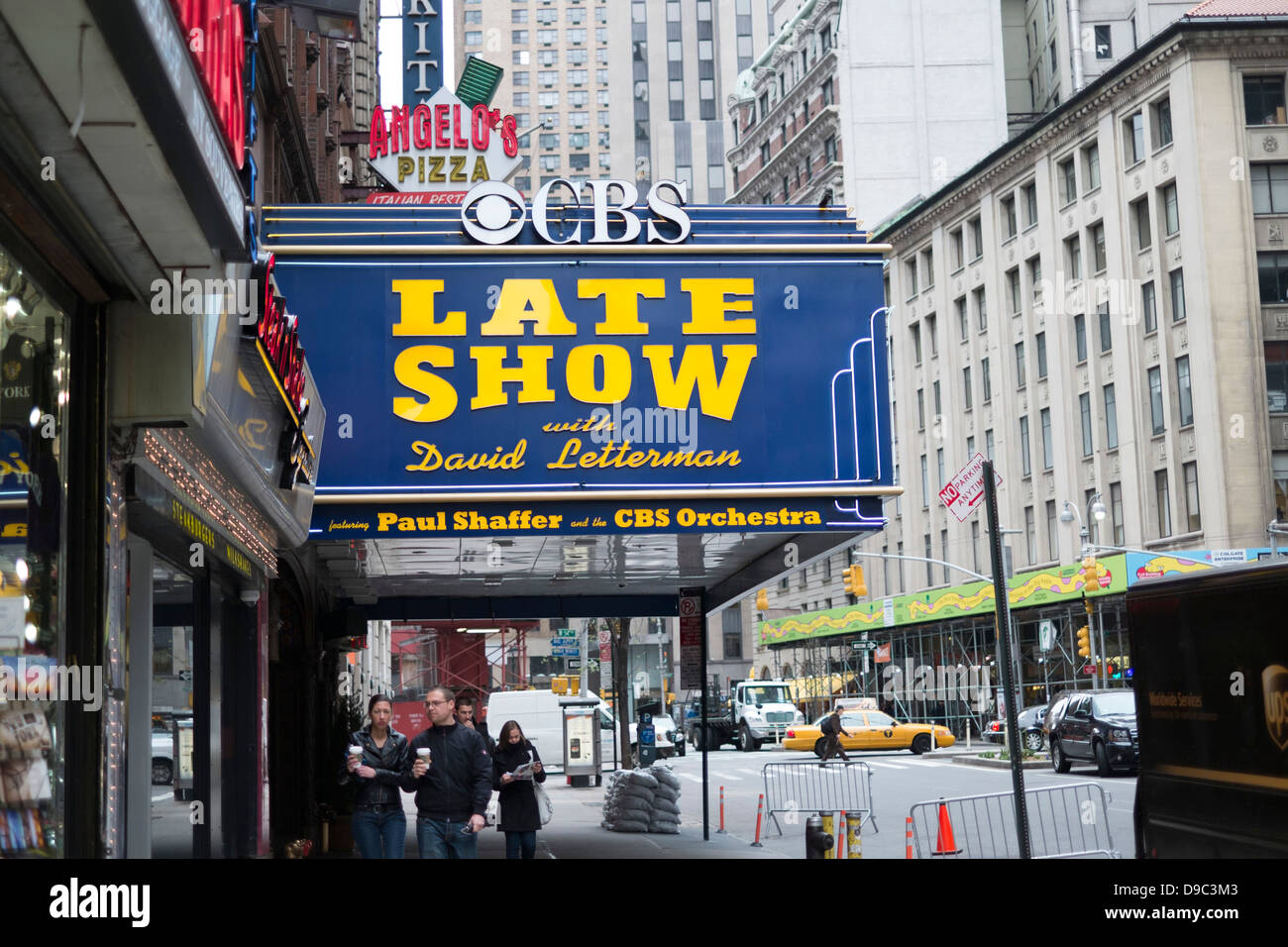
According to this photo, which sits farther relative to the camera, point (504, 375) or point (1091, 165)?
point (1091, 165)

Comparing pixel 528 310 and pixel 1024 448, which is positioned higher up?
pixel 1024 448

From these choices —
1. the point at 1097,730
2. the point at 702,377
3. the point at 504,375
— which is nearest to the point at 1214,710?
the point at 702,377

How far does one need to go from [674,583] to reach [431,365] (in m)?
7.83

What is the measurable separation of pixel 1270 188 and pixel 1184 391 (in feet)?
25.2

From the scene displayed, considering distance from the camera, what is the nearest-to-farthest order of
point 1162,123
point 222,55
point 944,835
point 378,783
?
point 222,55 < point 378,783 < point 944,835 < point 1162,123

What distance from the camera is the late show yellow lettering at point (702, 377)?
1305cm

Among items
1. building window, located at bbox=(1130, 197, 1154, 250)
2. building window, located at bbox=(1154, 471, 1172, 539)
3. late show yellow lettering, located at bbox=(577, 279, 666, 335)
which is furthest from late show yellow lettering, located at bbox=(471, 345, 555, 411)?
building window, located at bbox=(1130, 197, 1154, 250)

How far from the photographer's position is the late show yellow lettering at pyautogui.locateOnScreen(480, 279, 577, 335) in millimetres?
13008

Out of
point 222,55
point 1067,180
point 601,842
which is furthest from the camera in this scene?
point 1067,180

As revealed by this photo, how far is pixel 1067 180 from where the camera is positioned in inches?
2331

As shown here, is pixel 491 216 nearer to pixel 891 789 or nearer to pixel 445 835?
pixel 445 835

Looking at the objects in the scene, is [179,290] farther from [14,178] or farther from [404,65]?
[404,65]

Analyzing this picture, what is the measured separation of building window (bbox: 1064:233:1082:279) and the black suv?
96.4 feet

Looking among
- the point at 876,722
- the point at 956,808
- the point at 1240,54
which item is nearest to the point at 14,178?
the point at 956,808
